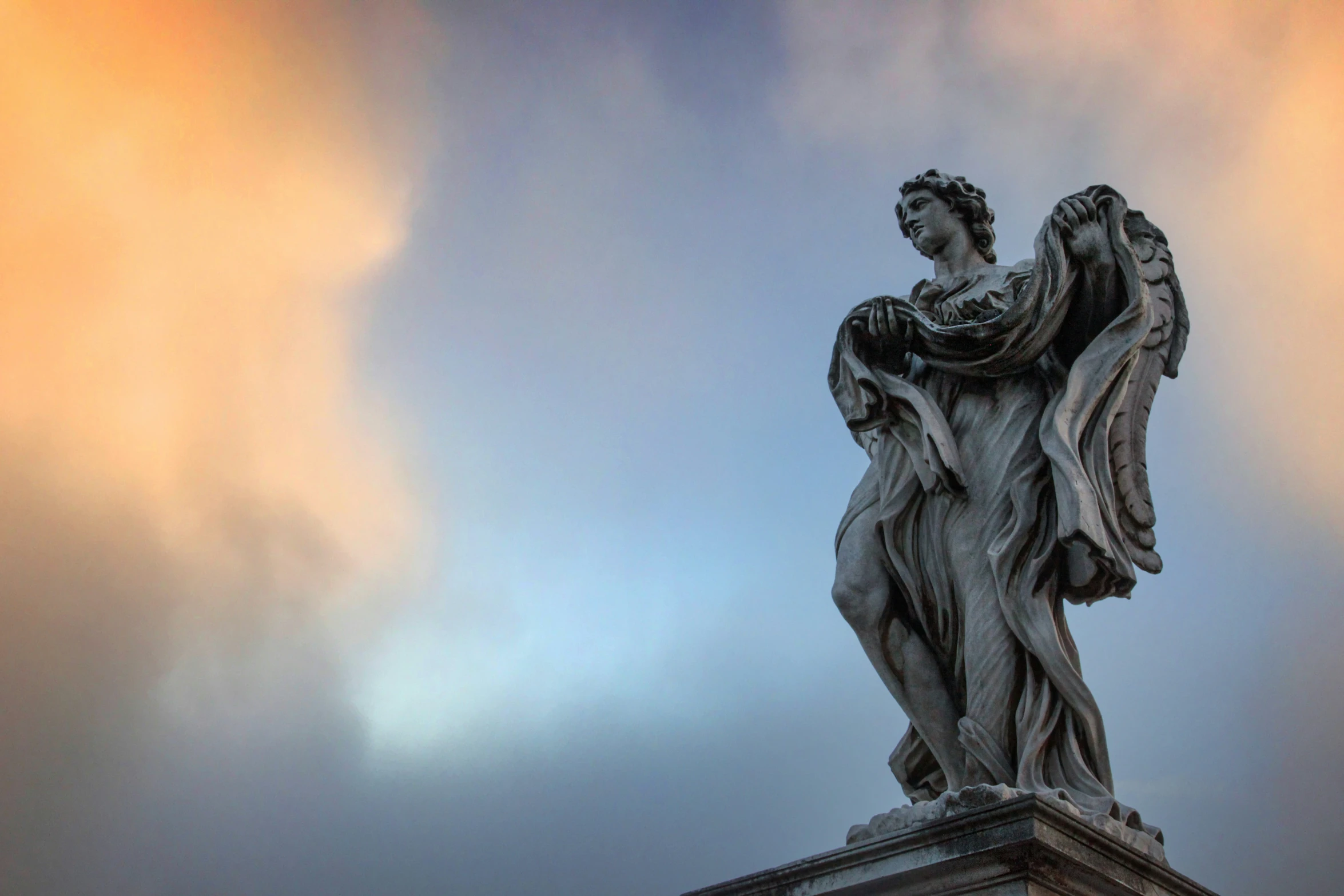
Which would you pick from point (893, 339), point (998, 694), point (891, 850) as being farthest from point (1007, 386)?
point (891, 850)

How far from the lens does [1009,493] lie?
247 inches

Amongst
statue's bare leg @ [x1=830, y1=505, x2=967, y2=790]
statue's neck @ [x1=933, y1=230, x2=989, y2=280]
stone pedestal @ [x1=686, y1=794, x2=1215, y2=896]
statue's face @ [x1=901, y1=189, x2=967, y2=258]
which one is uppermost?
statue's face @ [x1=901, y1=189, x2=967, y2=258]

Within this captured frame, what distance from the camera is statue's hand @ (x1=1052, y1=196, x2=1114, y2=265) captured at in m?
6.59

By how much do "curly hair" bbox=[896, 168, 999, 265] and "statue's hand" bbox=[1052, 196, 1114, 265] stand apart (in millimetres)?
860

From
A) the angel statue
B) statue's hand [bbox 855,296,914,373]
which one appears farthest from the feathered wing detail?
statue's hand [bbox 855,296,914,373]

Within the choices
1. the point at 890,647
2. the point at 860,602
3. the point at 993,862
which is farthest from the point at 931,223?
the point at 993,862

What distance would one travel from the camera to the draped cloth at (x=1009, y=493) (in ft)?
19.0

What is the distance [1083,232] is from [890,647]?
2434 millimetres

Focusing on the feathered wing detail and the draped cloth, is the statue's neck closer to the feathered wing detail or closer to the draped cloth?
the draped cloth

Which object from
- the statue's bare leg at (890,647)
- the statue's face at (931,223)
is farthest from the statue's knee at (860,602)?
the statue's face at (931,223)

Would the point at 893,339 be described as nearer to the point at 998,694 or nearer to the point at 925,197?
the point at 925,197

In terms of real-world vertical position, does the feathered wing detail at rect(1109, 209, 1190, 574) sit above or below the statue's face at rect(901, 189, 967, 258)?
below

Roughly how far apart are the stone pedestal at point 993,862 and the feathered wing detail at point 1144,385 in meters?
1.76

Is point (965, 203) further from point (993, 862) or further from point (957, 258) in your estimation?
point (993, 862)
